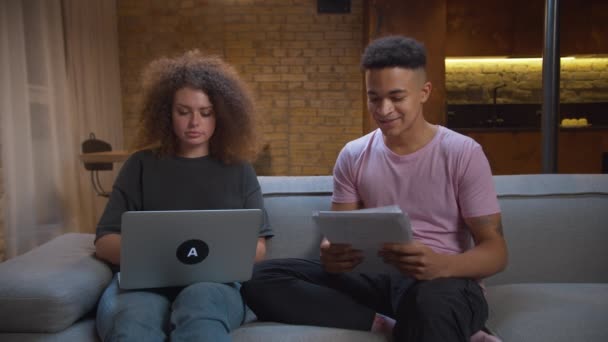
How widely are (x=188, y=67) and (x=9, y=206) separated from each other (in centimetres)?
250

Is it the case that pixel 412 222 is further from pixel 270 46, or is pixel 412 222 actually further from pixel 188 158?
pixel 270 46

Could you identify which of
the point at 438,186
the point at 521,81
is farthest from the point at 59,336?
the point at 521,81

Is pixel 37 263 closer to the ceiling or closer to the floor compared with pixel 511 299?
closer to the ceiling

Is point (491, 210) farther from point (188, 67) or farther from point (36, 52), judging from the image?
point (36, 52)

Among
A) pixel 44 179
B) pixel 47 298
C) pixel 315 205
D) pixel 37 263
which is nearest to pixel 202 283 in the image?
pixel 47 298

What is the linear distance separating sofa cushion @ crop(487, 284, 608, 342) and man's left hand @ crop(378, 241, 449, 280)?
0.29 m

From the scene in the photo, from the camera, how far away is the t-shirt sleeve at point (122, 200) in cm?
167

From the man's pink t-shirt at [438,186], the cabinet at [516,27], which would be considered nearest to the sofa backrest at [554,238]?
the man's pink t-shirt at [438,186]

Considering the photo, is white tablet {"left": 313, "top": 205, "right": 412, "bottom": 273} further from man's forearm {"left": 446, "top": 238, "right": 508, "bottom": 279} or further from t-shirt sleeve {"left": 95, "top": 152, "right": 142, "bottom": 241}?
t-shirt sleeve {"left": 95, "top": 152, "right": 142, "bottom": 241}

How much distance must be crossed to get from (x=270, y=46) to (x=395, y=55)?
4.77 meters

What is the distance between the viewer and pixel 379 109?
1601 millimetres

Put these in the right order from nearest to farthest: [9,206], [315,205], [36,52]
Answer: [315,205]
[9,206]
[36,52]

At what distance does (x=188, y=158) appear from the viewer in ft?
5.82

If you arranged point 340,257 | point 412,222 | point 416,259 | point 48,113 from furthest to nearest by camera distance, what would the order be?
point 48,113, point 412,222, point 340,257, point 416,259
